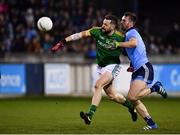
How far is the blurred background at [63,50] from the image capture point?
26.7 meters

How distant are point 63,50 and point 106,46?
13483mm

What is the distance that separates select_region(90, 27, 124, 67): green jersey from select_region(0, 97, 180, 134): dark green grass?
140 centimetres

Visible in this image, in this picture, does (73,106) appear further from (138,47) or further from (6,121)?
(138,47)

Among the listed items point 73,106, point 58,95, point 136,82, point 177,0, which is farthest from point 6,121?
point 177,0

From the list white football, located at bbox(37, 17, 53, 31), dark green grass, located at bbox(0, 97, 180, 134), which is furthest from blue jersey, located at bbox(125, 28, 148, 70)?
white football, located at bbox(37, 17, 53, 31)

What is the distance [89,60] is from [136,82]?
1315cm

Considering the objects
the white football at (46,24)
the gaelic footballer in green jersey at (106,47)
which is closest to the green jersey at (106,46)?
the gaelic footballer in green jersey at (106,47)

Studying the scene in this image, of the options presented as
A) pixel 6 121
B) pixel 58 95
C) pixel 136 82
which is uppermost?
pixel 136 82

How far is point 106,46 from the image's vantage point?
15.5m

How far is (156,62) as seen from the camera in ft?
89.8

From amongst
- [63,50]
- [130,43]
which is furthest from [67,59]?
[130,43]

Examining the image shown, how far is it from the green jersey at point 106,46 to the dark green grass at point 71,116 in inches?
55.1

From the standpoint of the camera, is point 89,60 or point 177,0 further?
point 177,0

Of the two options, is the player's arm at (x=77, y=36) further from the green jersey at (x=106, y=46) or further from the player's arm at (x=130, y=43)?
the player's arm at (x=130, y=43)
